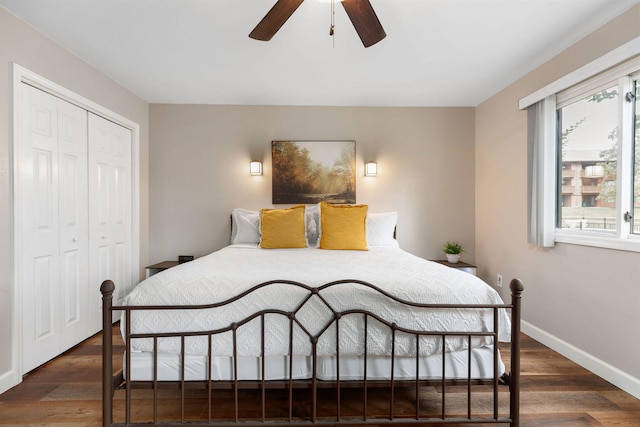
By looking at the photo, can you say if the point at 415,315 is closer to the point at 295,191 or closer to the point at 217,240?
the point at 295,191

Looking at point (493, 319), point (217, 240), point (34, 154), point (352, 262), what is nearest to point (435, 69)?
point (352, 262)

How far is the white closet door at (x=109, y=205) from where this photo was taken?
3016 mm

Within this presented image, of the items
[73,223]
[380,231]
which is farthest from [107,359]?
[380,231]

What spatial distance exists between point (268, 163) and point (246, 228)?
33.5 inches

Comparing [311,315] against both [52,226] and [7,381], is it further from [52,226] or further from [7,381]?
[52,226]

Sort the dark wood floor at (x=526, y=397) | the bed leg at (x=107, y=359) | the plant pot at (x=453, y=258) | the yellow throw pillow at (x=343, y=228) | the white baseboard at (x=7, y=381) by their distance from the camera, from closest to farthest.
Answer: the bed leg at (x=107, y=359) < the dark wood floor at (x=526, y=397) < the white baseboard at (x=7, y=381) < the yellow throw pillow at (x=343, y=228) < the plant pot at (x=453, y=258)

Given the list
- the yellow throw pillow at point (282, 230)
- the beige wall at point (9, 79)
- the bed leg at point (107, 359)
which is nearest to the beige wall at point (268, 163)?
the yellow throw pillow at point (282, 230)

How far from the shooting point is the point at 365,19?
1.80 meters

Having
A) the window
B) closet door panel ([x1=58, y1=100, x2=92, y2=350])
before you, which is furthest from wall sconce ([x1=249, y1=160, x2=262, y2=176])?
the window

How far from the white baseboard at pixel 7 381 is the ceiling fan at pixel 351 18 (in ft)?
8.37

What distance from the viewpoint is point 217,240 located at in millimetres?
3910

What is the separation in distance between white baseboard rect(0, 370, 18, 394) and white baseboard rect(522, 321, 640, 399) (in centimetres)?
380

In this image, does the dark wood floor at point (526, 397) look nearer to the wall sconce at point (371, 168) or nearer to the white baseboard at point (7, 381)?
the white baseboard at point (7, 381)

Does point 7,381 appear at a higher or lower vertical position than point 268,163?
lower
